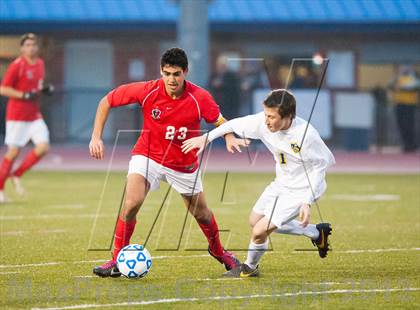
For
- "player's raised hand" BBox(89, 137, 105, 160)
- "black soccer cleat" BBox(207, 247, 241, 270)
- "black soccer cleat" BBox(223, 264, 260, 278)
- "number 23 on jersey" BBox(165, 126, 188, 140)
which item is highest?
"number 23 on jersey" BBox(165, 126, 188, 140)

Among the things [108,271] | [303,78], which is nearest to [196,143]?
[108,271]

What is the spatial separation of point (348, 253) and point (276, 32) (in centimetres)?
2121

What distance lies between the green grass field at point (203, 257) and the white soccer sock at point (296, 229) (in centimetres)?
34

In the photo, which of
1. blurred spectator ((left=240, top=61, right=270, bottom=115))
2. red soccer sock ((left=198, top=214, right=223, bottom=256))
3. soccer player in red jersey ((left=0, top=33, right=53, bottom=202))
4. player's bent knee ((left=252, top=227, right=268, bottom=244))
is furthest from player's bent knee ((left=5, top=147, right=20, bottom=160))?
blurred spectator ((left=240, top=61, right=270, bottom=115))

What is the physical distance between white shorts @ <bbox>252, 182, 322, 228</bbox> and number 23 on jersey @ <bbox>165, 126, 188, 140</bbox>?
868 millimetres

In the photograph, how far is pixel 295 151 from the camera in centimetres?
947

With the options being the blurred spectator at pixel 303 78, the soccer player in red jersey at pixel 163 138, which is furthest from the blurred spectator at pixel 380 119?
the soccer player in red jersey at pixel 163 138

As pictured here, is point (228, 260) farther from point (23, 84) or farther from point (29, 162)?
point (23, 84)

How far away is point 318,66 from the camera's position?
30500 millimetres

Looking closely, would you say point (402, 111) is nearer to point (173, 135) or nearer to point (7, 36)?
point (7, 36)

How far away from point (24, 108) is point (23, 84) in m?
0.36

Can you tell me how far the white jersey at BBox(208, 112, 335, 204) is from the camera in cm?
944

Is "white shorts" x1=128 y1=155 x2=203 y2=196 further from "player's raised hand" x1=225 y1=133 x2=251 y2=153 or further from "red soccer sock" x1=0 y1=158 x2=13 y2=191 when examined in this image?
"red soccer sock" x1=0 y1=158 x2=13 y2=191

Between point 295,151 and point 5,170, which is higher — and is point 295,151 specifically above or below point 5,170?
above
